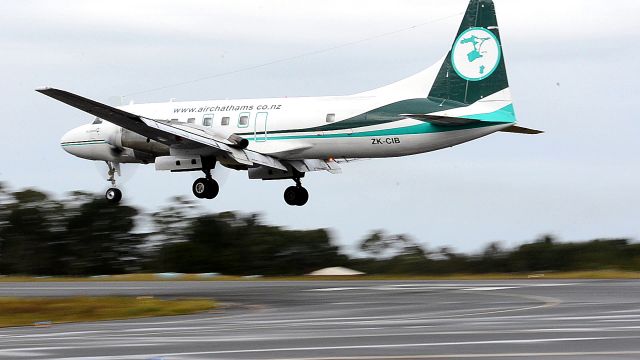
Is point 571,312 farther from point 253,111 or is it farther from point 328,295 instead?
point 253,111

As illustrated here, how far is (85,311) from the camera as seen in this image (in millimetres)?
33281

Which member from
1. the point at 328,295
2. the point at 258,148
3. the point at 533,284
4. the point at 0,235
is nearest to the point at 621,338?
the point at 328,295

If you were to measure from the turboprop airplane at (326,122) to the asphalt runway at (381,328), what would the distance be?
557 centimetres

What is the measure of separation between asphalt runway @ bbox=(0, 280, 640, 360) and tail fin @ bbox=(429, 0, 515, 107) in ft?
22.4

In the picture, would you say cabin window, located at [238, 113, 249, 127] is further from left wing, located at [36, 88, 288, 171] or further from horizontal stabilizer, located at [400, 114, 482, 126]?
horizontal stabilizer, located at [400, 114, 482, 126]

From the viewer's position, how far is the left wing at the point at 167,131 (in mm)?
40250

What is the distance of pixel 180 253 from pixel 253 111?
119 ft

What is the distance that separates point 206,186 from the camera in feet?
143

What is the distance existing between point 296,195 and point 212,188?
3.75 m

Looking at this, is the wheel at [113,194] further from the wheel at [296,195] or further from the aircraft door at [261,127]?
the aircraft door at [261,127]

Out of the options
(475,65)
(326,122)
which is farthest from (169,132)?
(475,65)

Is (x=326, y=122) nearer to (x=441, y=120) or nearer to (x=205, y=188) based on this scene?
(x=441, y=120)

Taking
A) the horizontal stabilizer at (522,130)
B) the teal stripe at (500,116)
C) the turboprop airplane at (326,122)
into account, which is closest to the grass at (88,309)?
the turboprop airplane at (326,122)

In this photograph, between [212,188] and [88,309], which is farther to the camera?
[212,188]
